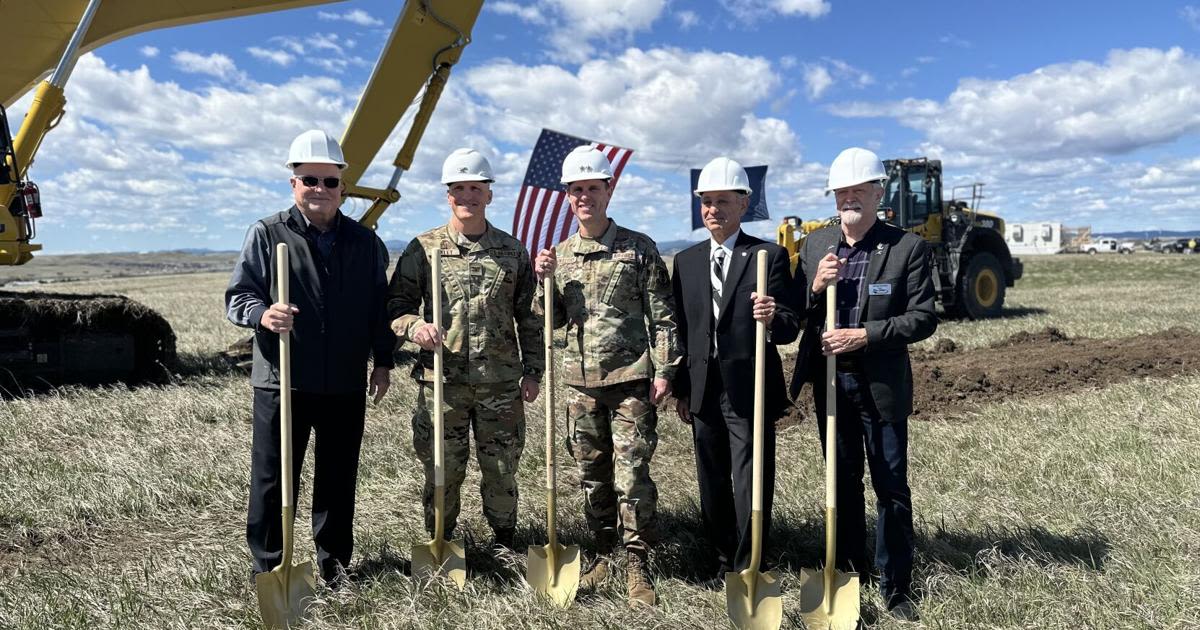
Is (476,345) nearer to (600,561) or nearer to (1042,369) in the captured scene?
(600,561)

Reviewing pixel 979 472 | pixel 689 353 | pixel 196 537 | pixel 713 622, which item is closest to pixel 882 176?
pixel 689 353

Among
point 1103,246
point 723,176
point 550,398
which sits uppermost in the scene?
point 1103,246

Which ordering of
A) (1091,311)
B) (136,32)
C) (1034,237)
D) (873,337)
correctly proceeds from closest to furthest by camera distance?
1. (873,337)
2. (136,32)
3. (1091,311)
4. (1034,237)

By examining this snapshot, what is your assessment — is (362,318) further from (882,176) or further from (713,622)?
(882,176)

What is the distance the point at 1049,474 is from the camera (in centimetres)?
536

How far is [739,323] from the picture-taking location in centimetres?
375

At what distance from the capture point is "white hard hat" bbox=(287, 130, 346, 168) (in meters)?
3.60

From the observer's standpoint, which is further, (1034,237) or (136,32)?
(1034,237)

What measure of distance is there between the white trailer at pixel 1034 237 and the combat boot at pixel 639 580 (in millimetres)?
76601

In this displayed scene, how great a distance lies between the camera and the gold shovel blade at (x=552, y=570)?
3.76 m

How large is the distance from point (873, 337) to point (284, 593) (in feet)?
9.79

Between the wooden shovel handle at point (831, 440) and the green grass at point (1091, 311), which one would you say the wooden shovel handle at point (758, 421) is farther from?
the green grass at point (1091, 311)

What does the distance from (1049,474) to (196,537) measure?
5.78 metres

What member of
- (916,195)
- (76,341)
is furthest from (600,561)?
(916,195)
